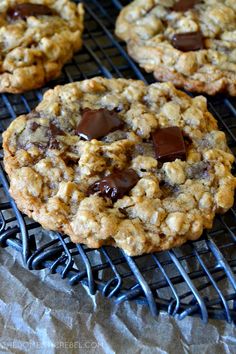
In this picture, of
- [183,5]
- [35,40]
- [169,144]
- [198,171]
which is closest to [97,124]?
[169,144]

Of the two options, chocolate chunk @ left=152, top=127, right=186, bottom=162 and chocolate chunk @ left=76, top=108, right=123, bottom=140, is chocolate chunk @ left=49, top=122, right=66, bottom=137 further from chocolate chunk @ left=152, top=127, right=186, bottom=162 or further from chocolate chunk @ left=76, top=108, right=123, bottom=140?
chocolate chunk @ left=152, top=127, right=186, bottom=162

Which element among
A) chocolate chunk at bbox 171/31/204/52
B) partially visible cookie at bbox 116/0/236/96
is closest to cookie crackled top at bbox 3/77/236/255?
partially visible cookie at bbox 116/0/236/96

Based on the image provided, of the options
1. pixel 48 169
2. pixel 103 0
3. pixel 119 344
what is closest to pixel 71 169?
pixel 48 169

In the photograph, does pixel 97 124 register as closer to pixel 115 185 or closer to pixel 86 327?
pixel 115 185

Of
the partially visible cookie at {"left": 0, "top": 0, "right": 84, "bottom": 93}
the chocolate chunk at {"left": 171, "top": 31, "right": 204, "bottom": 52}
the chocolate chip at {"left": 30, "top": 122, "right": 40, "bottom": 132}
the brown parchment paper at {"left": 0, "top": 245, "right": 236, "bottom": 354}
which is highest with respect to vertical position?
the partially visible cookie at {"left": 0, "top": 0, "right": 84, "bottom": 93}

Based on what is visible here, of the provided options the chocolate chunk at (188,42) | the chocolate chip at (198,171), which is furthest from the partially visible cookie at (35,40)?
the chocolate chip at (198,171)

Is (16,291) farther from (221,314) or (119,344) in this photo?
(221,314)
